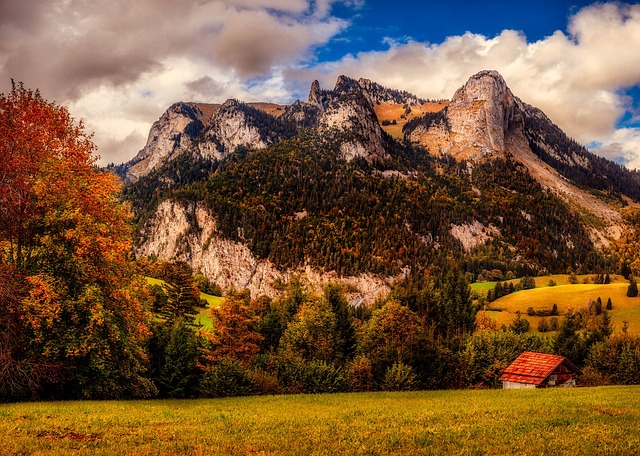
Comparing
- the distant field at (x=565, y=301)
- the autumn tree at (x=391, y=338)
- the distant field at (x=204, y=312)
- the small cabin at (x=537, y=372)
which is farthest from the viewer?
the distant field at (x=565, y=301)

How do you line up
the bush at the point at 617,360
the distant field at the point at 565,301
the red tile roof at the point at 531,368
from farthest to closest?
the distant field at the point at 565,301
the bush at the point at 617,360
the red tile roof at the point at 531,368

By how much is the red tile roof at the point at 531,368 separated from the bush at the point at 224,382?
38075mm

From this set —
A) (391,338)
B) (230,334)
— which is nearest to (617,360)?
(391,338)

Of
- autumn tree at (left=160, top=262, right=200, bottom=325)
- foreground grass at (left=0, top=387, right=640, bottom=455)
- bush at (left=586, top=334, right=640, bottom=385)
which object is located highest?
autumn tree at (left=160, top=262, right=200, bottom=325)

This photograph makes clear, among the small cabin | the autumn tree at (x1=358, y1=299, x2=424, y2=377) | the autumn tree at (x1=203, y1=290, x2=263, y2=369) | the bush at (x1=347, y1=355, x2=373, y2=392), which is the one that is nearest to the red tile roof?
the small cabin

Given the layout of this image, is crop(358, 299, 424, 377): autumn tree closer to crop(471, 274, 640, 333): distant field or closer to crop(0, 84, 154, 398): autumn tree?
crop(0, 84, 154, 398): autumn tree

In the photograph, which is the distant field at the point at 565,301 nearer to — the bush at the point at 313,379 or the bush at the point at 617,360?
the bush at the point at 617,360

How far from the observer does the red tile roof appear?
6103 cm

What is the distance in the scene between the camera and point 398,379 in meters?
50.5

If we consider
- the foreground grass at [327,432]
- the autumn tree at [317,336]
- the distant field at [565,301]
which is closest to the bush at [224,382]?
the foreground grass at [327,432]

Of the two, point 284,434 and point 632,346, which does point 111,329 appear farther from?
point 632,346

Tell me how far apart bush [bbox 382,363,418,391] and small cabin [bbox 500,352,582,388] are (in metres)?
18.7

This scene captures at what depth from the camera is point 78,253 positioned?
3030 cm

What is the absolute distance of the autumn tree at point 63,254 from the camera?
29.4 m
